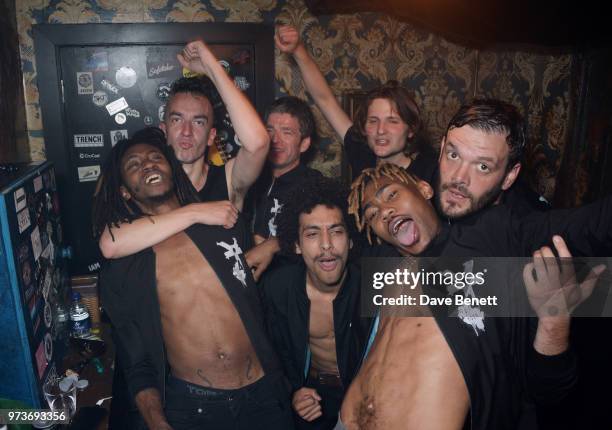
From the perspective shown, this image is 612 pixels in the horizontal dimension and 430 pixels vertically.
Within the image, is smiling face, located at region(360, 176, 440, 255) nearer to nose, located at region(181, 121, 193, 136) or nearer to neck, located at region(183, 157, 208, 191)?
neck, located at region(183, 157, 208, 191)

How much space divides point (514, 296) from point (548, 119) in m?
2.99

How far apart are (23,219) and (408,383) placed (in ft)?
5.97

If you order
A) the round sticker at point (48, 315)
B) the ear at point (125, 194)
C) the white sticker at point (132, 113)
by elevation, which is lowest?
the round sticker at point (48, 315)

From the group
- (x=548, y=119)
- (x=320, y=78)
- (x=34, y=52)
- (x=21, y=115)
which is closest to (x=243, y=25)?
(x=320, y=78)

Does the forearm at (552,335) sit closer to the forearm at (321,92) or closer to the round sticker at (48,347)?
the forearm at (321,92)

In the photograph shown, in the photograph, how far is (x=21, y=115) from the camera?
3.40 m

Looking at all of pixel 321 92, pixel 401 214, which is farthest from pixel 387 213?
pixel 321 92

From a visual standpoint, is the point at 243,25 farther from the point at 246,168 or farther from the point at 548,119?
the point at 548,119

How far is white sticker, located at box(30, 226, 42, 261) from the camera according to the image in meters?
2.16

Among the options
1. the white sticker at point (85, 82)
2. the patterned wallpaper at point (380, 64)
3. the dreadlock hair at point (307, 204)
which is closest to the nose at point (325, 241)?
the dreadlock hair at point (307, 204)

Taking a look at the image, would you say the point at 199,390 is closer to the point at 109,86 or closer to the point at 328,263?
the point at 328,263

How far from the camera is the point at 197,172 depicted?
2.47 m

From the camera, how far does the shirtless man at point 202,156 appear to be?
2.23m

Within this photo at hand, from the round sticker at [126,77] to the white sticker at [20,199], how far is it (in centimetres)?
179
